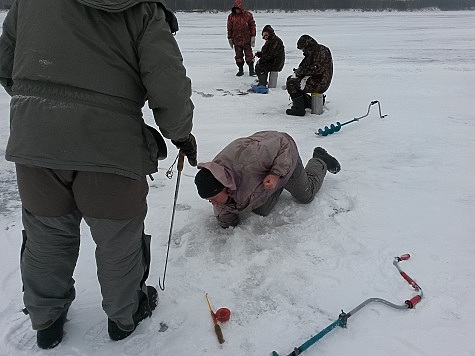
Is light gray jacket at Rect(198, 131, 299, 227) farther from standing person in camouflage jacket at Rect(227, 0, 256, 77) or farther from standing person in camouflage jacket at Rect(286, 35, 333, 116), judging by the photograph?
standing person in camouflage jacket at Rect(227, 0, 256, 77)

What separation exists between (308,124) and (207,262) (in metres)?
3.95

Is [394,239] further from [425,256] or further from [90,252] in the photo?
[90,252]

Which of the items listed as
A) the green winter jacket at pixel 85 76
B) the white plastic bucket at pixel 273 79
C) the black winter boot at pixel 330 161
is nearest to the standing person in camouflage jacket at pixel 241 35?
the white plastic bucket at pixel 273 79

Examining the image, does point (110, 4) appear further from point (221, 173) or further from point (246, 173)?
point (246, 173)

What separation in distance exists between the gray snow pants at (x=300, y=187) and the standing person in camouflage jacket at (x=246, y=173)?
65 mm

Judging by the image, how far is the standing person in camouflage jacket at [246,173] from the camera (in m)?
2.85

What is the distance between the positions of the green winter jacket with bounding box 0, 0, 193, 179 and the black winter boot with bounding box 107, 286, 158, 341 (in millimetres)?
933

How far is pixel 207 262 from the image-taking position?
300 cm

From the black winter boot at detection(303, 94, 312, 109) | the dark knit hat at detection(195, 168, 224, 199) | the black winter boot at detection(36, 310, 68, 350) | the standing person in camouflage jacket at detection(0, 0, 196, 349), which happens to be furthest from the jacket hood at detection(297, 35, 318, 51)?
the black winter boot at detection(36, 310, 68, 350)

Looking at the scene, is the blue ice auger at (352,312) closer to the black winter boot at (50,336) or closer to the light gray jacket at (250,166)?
the light gray jacket at (250,166)

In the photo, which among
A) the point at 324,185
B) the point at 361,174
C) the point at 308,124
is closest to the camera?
the point at 324,185

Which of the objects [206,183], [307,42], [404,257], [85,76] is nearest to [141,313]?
[206,183]

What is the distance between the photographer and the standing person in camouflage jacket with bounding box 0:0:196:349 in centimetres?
171

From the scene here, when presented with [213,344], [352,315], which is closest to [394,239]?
[352,315]
